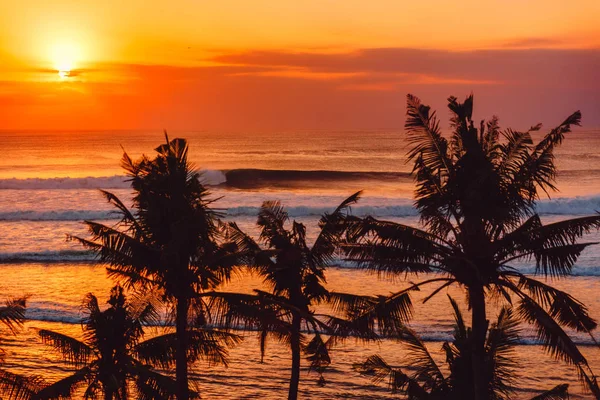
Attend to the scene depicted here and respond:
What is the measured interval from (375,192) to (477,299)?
68600 mm

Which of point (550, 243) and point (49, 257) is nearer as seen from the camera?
point (550, 243)

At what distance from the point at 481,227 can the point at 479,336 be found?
6.13 ft

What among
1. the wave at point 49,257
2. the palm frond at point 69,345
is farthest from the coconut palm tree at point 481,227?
the wave at point 49,257

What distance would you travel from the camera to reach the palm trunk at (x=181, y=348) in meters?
15.5

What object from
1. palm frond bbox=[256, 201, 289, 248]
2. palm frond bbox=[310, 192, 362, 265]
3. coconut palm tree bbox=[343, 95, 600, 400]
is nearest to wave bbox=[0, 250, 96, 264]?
palm frond bbox=[256, 201, 289, 248]

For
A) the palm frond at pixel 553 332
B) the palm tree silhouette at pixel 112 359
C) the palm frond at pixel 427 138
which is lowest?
the palm tree silhouette at pixel 112 359

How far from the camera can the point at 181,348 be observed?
1547 centimetres

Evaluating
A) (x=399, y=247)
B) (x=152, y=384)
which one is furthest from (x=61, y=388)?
(x=399, y=247)

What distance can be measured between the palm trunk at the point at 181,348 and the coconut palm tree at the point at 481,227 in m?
3.38

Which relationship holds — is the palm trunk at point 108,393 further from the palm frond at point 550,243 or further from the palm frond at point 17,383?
the palm frond at point 550,243

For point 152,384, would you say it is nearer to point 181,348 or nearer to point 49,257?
point 181,348

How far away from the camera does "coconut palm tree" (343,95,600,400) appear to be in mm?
13656

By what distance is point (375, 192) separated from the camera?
8225 cm

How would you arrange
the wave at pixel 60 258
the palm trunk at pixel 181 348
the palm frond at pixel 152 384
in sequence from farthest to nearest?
the wave at pixel 60 258, the palm trunk at pixel 181 348, the palm frond at pixel 152 384
